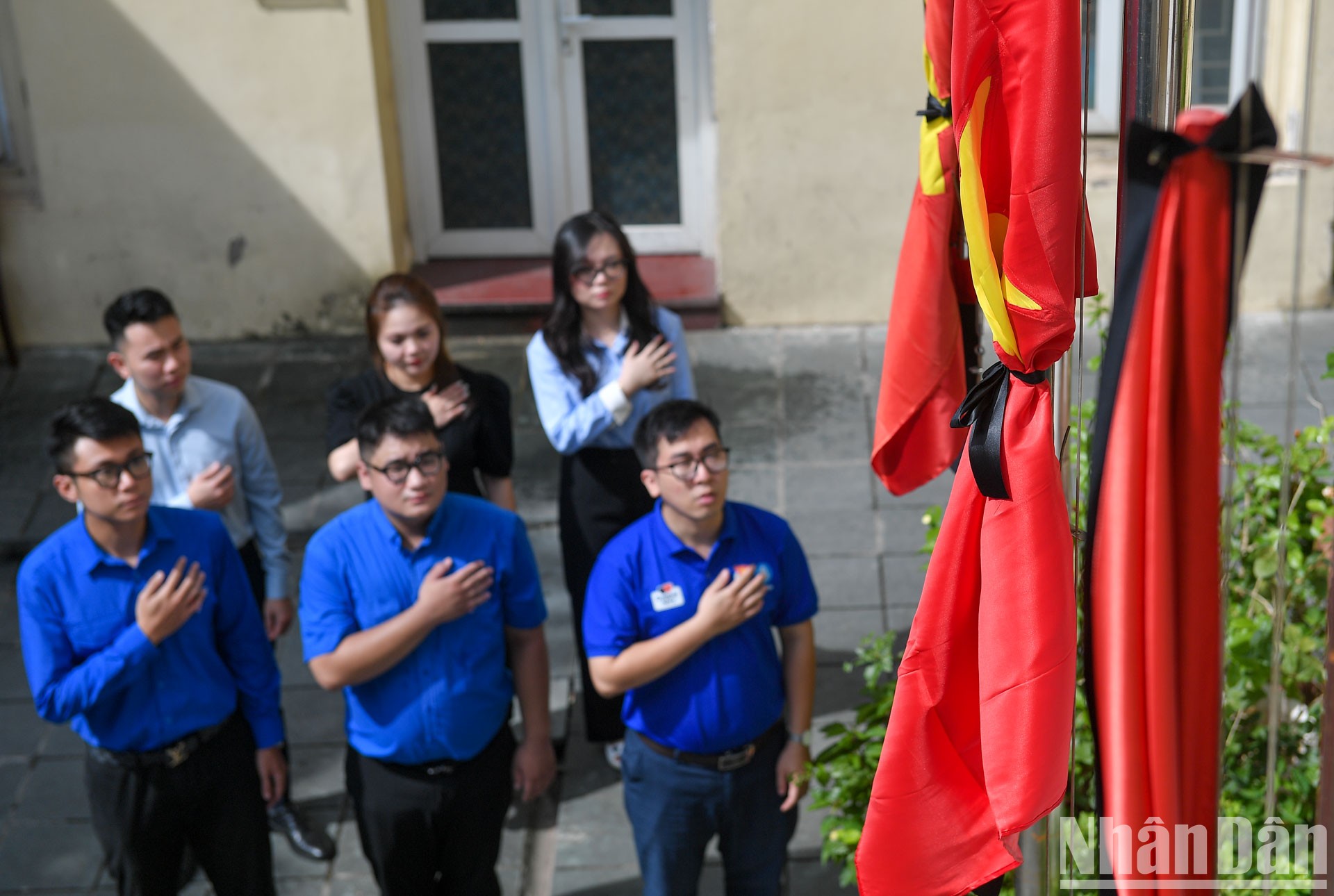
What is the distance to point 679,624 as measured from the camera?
3777 mm

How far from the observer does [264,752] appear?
406 centimetres

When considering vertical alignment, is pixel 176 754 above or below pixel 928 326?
below

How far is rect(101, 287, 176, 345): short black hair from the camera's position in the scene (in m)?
4.36

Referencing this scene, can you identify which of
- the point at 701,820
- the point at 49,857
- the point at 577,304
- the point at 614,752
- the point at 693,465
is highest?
the point at 577,304

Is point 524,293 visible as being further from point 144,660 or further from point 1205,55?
Answer: point 144,660

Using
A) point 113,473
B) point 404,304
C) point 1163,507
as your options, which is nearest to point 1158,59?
point 1163,507

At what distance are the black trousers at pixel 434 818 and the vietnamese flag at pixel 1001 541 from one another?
1771mm

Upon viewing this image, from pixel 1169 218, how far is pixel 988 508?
545 mm

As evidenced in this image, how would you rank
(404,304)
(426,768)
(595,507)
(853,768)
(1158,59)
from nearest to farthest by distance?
(1158,59) → (853,768) → (426,768) → (404,304) → (595,507)

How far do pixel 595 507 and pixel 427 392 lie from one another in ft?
2.16

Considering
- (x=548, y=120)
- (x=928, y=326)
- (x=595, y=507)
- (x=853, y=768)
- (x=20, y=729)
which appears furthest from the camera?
(x=548, y=120)

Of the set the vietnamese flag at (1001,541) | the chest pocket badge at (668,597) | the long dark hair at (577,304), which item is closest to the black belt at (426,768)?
the chest pocket badge at (668,597)

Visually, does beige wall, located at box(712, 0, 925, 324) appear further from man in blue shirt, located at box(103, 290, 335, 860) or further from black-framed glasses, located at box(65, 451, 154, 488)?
black-framed glasses, located at box(65, 451, 154, 488)

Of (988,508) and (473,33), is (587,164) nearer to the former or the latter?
(473,33)
